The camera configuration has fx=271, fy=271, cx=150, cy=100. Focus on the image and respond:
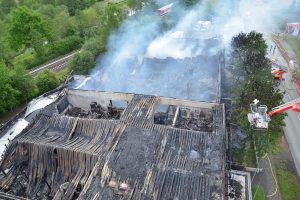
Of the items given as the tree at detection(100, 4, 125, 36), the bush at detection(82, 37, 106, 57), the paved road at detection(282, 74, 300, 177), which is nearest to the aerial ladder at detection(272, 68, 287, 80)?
the paved road at detection(282, 74, 300, 177)

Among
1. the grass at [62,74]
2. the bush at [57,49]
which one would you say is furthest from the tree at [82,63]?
the bush at [57,49]

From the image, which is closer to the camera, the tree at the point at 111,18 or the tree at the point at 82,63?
the tree at the point at 82,63

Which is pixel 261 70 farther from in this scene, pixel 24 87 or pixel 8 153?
pixel 24 87

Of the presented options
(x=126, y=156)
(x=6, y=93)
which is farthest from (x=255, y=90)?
(x=6, y=93)

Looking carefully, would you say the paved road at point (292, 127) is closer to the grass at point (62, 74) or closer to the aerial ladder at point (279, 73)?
the aerial ladder at point (279, 73)

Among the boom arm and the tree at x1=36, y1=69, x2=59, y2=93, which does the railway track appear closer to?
the tree at x1=36, y1=69, x2=59, y2=93

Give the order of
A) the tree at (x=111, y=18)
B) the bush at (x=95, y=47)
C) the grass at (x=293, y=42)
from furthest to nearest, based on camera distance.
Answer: the tree at (x=111, y=18), the grass at (x=293, y=42), the bush at (x=95, y=47)
